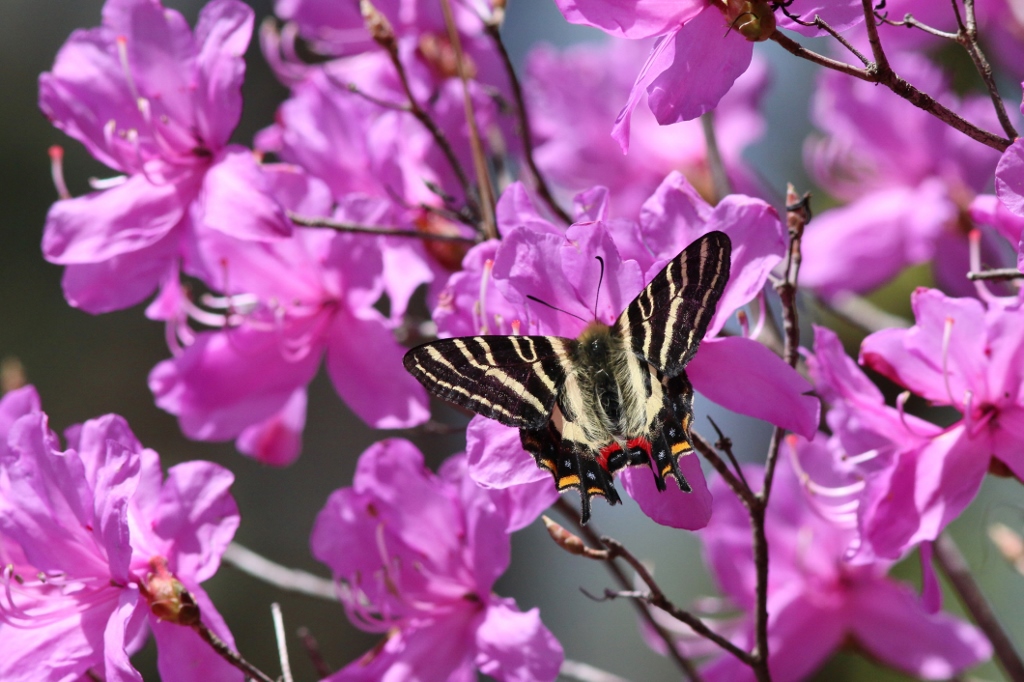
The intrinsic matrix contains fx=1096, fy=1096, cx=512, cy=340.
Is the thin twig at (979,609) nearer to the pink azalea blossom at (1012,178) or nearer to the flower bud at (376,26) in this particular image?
the pink azalea blossom at (1012,178)

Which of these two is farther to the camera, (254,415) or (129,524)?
(254,415)

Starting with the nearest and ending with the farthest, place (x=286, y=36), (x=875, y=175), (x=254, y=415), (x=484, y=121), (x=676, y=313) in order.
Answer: (x=676, y=313) < (x=254, y=415) < (x=484, y=121) < (x=286, y=36) < (x=875, y=175)

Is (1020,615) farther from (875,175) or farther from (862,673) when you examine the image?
(875,175)

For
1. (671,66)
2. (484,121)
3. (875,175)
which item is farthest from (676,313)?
(875,175)

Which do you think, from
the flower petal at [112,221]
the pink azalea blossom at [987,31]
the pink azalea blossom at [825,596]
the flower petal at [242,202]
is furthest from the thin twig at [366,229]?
the pink azalea blossom at [987,31]

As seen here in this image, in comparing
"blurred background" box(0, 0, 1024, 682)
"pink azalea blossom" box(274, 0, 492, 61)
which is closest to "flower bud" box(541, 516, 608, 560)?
"pink azalea blossom" box(274, 0, 492, 61)
